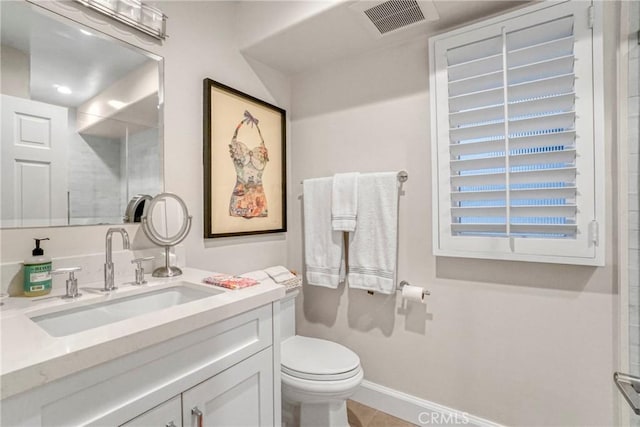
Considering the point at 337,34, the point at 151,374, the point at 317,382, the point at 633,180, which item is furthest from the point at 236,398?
the point at 337,34

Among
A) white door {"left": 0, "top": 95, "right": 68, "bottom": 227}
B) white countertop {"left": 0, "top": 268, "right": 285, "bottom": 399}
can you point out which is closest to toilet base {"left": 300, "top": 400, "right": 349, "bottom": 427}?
white countertop {"left": 0, "top": 268, "right": 285, "bottom": 399}

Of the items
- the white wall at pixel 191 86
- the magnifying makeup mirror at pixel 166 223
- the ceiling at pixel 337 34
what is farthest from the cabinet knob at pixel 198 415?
the ceiling at pixel 337 34

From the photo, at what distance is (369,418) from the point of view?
1.73 metres

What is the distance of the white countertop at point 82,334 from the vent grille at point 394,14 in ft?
4.52

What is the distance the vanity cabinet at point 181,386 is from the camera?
24.3 inches

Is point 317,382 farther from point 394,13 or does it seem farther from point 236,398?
point 394,13

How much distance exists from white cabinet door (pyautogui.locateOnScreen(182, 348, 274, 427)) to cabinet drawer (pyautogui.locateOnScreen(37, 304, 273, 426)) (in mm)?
33

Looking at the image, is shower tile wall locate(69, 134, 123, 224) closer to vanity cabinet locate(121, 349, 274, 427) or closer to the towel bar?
vanity cabinet locate(121, 349, 274, 427)

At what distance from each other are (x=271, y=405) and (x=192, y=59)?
65.1 inches

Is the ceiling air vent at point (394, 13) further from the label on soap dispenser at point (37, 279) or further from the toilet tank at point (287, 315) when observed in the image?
the label on soap dispenser at point (37, 279)

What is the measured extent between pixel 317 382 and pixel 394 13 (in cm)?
178

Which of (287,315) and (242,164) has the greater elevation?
(242,164)

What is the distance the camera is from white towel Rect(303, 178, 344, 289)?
188 cm

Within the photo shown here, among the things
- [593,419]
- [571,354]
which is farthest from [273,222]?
[593,419]
